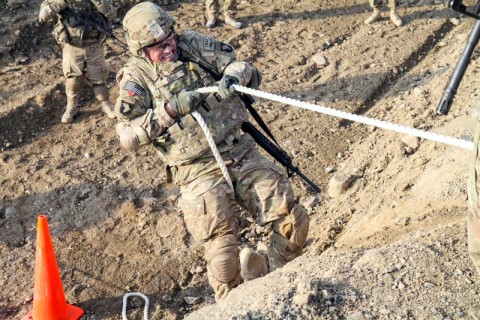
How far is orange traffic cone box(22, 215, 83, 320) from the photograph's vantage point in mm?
5086

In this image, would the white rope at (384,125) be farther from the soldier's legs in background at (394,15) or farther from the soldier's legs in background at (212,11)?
the soldier's legs in background at (394,15)

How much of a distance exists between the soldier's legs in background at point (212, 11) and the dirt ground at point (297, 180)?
1.29 ft

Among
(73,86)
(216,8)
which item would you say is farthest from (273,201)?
→ (216,8)

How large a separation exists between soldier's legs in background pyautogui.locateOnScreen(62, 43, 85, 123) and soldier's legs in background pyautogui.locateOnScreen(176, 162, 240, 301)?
3302 millimetres

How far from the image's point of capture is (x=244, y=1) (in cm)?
1051

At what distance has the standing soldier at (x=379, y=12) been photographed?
31.1ft

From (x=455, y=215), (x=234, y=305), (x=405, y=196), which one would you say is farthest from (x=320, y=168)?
(x=234, y=305)

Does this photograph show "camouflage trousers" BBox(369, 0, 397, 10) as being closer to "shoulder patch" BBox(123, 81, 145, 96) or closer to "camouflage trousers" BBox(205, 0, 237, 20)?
"camouflage trousers" BBox(205, 0, 237, 20)

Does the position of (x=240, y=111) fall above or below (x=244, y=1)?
above

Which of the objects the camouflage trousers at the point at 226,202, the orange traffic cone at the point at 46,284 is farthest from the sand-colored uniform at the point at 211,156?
the orange traffic cone at the point at 46,284

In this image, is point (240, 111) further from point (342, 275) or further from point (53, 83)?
point (53, 83)

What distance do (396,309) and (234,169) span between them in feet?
6.30

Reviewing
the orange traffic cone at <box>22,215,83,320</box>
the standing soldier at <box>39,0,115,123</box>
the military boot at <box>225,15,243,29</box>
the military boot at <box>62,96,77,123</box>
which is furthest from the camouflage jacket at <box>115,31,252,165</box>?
the military boot at <box>225,15,243,29</box>

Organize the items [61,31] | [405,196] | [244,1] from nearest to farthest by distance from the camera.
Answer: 1. [405,196]
2. [61,31]
3. [244,1]
